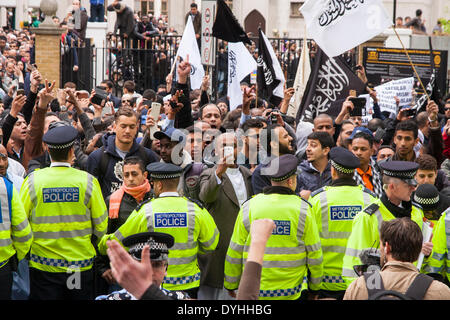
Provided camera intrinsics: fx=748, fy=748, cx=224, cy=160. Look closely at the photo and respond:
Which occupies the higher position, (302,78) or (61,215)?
(302,78)

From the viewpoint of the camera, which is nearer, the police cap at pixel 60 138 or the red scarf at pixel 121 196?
the police cap at pixel 60 138

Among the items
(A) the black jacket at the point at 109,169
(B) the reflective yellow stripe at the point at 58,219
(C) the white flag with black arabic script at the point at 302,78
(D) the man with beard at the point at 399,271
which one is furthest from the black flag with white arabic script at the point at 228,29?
(D) the man with beard at the point at 399,271

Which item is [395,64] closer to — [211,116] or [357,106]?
[357,106]

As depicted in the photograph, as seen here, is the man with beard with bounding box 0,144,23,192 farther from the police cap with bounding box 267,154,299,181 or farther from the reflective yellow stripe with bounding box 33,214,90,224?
the police cap with bounding box 267,154,299,181

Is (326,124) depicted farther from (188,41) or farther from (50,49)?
(50,49)

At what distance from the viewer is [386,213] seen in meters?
5.63

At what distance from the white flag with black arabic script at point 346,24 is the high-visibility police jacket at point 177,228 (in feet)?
18.1

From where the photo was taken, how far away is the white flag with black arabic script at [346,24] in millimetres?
10852

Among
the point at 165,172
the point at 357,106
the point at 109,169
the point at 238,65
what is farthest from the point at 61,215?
the point at 238,65

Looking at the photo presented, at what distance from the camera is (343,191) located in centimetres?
632

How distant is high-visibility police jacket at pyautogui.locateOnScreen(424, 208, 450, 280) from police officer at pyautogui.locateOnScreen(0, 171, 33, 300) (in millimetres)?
3210

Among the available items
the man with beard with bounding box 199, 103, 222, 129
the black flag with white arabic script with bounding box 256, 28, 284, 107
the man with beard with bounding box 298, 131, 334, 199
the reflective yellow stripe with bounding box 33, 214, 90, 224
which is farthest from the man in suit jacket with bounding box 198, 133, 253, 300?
the black flag with white arabic script with bounding box 256, 28, 284, 107

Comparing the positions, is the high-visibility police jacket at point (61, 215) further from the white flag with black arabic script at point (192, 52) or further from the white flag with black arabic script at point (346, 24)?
the white flag with black arabic script at point (192, 52)

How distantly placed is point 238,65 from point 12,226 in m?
7.11
